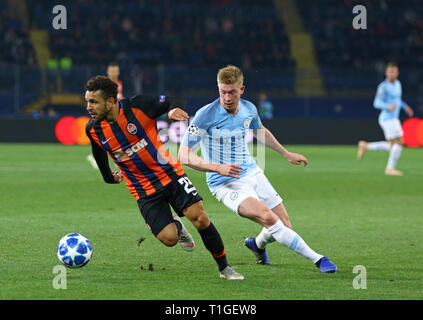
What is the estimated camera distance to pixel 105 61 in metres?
30.7

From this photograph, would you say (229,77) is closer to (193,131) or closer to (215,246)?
(193,131)

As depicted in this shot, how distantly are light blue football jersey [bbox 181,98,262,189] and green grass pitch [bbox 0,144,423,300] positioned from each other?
86cm

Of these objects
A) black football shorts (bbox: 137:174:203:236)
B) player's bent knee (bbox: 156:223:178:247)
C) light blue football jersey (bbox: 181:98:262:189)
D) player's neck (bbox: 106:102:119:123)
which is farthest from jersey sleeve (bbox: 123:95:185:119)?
player's bent knee (bbox: 156:223:178:247)

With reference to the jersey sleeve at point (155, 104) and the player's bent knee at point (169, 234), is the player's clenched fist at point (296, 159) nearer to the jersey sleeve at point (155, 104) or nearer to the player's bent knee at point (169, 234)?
the jersey sleeve at point (155, 104)

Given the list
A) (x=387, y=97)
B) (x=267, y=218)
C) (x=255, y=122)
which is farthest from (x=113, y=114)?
(x=387, y=97)

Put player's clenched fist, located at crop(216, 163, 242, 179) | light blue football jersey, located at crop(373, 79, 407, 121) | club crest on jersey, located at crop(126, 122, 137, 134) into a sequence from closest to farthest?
player's clenched fist, located at crop(216, 163, 242, 179) → club crest on jersey, located at crop(126, 122, 137, 134) → light blue football jersey, located at crop(373, 79, 407, 121)

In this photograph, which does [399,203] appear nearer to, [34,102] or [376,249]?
[376,249]

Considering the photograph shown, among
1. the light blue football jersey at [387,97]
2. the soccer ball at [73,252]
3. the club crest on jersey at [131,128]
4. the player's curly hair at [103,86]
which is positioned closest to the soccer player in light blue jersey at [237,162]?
the club crest on jersey at [131,128]

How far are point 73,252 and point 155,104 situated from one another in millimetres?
1328

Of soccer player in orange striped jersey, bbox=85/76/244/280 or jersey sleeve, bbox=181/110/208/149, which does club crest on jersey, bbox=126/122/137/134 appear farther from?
jersey sleeve, bbox=181/110/208/149

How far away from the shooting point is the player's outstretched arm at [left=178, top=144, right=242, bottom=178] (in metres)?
6.29

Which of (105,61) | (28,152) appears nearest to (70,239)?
(28,152)

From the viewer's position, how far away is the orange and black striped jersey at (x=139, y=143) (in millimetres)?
6637
